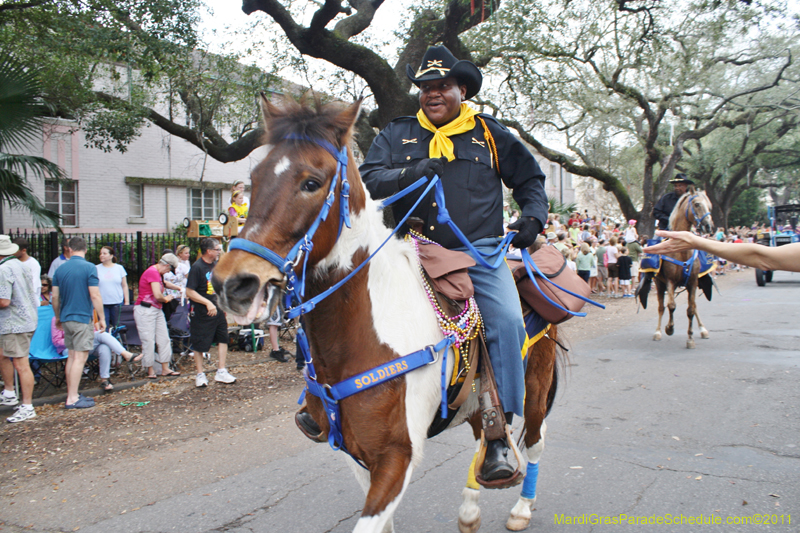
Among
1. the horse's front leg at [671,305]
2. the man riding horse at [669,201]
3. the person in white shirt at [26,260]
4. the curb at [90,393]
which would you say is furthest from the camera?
the man riding horse at [669,201]

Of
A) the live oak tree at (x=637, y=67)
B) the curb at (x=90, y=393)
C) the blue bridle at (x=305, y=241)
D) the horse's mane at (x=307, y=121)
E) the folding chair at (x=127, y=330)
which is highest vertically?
the live oak tree at (x=637, y=67)

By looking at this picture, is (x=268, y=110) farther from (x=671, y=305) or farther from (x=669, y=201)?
(x=669, y=201)

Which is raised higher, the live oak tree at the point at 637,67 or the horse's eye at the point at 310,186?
the live oak tree at the point at 637,67

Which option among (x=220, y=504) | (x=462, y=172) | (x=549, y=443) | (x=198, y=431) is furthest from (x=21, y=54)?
(x=549, y=443)

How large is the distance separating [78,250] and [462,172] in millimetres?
6252

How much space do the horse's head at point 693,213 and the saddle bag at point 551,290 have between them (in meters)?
6.96

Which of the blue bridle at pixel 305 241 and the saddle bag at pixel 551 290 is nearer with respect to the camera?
the blue bridle at pixel 305 241

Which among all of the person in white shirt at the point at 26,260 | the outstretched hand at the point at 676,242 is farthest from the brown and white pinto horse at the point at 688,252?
the person in white shirt at the point at 26,260

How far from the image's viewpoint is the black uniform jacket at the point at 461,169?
295 cm

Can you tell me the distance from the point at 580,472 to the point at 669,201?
7.82m

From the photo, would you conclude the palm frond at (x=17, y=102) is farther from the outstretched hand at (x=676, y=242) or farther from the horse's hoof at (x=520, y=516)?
the outstretched hand at (x=676, y=242)

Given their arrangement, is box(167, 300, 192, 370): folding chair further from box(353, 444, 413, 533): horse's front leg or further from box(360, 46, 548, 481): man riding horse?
box(353, 444, 413, 533): horse's front leg

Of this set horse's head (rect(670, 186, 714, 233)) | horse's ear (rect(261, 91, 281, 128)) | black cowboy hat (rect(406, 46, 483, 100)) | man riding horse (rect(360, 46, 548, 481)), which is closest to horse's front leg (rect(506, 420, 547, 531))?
man riding horse (rect(360, 46, 548, 481))

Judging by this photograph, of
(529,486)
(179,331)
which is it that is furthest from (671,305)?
(179,331)
